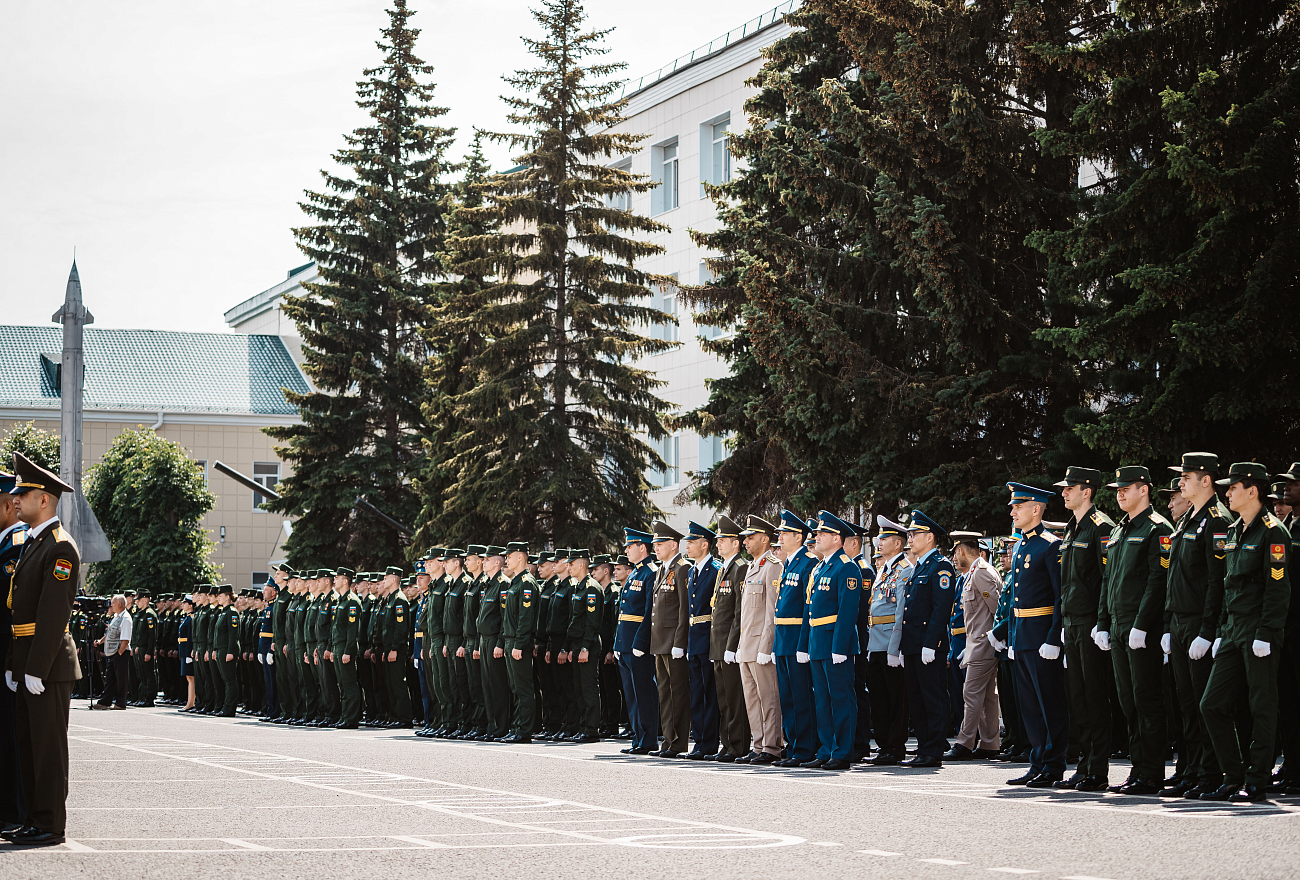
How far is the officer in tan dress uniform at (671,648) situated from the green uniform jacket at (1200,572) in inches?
227

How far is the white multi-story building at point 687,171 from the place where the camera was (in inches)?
1544

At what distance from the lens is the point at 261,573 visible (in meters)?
65.2

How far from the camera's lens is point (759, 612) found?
558 inches

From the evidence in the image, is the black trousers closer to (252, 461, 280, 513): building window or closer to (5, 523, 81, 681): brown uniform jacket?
(5, 523, 81, 681): brown uniform jacket

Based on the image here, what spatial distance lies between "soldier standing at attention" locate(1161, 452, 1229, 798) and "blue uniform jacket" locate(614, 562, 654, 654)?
6.25m

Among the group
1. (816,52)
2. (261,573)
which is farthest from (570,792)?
(261,573)

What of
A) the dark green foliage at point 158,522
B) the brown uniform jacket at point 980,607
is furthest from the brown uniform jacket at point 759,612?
the dark green foliage at point 158,522

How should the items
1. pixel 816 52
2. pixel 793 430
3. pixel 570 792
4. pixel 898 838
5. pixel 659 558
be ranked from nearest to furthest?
pixel 898 838 → pixel 570 792 → pixel 659 558 → pixel 793 430 → pixel 816 52

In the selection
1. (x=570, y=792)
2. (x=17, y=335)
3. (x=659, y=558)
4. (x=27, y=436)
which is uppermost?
(x=17, y=335)

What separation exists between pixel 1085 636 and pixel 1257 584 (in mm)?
1453

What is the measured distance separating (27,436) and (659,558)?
44499 mm

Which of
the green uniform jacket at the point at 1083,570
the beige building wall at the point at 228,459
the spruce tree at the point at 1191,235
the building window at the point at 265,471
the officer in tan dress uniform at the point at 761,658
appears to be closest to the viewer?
the green uniform jacket at the point at 1083,570

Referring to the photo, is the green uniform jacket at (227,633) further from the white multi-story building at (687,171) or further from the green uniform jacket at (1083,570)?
the green uniform jacket at (1083,570)

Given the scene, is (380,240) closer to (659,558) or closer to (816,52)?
(816,52)
